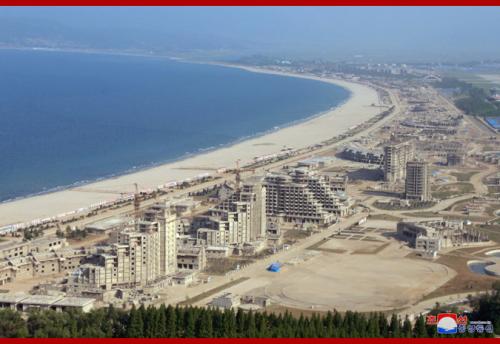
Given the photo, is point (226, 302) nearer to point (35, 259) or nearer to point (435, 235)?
point (35, 259)

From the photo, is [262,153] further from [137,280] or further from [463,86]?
[463,86]

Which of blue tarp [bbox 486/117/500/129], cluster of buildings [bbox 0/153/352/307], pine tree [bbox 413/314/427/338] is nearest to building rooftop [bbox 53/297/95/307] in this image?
cluster of buildings [bbox 0/153/352/307]

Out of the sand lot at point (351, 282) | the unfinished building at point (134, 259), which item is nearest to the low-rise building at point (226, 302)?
the sand lot at point (351, 282)

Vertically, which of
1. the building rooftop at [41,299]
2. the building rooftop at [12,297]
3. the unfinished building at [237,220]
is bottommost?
the building rooftop at [12,297]

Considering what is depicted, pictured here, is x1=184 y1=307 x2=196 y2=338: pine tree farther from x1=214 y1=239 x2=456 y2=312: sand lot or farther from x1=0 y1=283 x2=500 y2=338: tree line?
x1=214 y1=239 x2=456 y2=312: sand lot

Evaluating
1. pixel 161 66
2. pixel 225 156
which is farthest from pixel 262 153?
pixel 161 66

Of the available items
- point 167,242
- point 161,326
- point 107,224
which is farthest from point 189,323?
point 107,224

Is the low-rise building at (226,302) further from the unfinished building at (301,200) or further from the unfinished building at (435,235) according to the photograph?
the unfinished building at (301,200)
